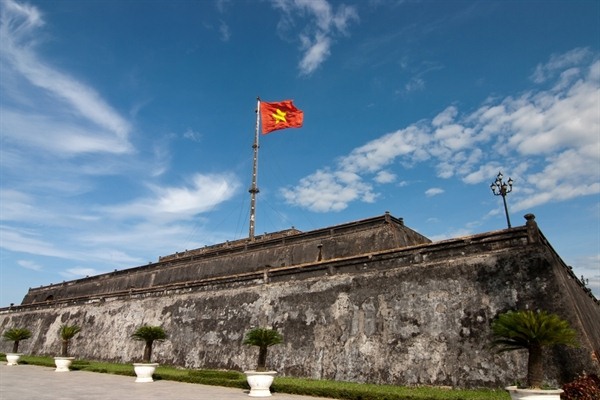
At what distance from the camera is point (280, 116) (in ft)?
91.0

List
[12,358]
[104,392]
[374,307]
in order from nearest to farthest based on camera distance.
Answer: [104,392] < [374,307] < [12,358]

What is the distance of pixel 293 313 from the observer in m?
16.0

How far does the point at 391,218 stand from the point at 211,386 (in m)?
10.6

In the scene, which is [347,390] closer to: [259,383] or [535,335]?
[259,383]

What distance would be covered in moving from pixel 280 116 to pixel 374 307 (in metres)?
17.3

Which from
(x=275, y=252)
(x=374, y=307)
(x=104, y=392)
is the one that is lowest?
(x=104, y=392)

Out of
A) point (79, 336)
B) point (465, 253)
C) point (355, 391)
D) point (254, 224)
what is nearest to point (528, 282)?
point (465, 253)

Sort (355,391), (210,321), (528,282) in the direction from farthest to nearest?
(210,321), (528,282), (355,391)

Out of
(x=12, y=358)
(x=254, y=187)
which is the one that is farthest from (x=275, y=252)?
(x=12, y=358)

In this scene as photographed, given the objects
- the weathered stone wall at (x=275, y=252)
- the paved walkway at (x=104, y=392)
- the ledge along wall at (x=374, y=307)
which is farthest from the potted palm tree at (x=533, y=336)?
the weathered stone wall at (x=275, y=252)

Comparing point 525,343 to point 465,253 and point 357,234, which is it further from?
point 357,234

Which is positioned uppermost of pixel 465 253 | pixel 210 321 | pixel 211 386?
pixel 465 253

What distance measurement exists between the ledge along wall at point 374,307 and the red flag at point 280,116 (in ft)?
28.9

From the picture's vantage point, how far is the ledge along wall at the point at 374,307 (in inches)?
434
